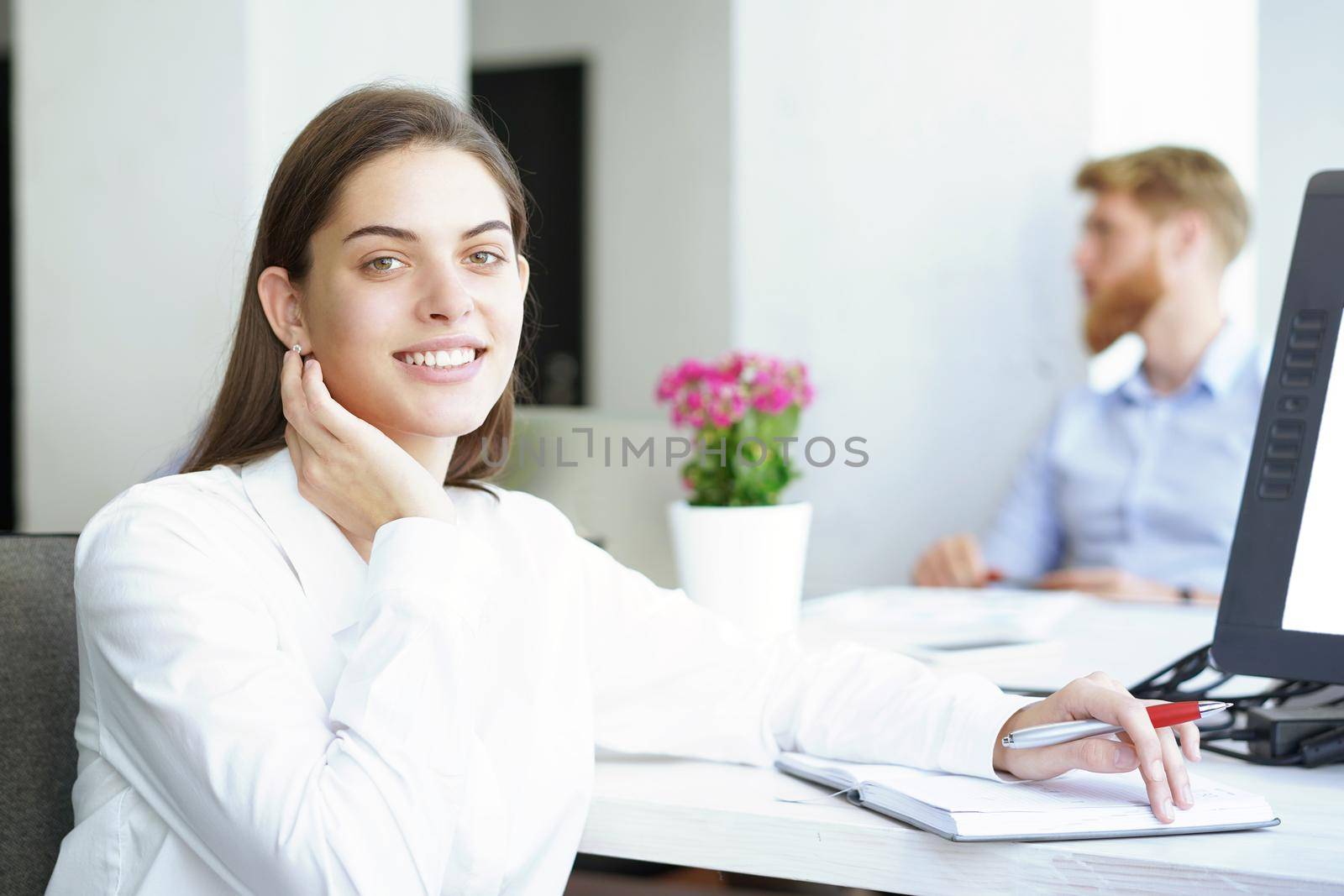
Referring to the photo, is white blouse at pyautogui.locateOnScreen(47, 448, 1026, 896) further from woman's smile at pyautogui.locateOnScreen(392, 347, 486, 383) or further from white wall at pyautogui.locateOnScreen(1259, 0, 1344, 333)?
white wall at pyautogui.locateOnScreen(1259, 0, 1344, 333)

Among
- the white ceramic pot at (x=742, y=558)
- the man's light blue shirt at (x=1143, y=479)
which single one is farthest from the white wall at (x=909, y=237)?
the white ceramic pot at (x=742, y=558)

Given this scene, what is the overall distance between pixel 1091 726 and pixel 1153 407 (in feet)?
6.24

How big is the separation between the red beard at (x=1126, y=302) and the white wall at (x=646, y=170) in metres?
2.24

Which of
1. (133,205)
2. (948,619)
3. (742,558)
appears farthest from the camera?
(133,205)

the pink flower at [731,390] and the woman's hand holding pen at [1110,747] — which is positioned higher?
the pink flower at [731,390]

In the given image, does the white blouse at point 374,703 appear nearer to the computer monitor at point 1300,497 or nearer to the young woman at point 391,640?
the young woman at point 391,640

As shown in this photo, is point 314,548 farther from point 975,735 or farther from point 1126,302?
point 1126,302

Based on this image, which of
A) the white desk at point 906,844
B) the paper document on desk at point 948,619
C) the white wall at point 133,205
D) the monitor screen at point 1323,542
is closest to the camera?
the white desk at point 906,844

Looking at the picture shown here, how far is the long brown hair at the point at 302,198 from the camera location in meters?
1.01

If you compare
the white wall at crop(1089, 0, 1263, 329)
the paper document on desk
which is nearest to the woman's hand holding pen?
the paper document on desk

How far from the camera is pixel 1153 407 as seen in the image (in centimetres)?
259

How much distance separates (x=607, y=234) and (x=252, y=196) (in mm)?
3046

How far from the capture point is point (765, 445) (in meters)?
1.40

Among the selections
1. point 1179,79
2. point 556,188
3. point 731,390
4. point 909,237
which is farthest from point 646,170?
point 731,390
